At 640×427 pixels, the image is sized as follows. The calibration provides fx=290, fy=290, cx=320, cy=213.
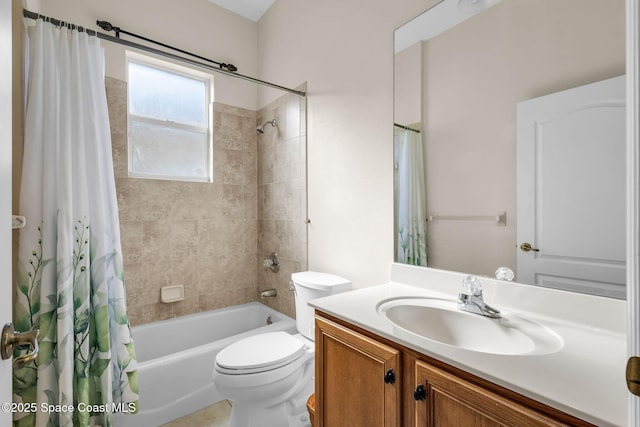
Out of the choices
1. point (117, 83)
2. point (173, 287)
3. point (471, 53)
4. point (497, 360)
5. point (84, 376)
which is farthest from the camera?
point (173, 287)

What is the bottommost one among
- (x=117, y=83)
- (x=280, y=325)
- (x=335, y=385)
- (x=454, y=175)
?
(x=280, y=325)

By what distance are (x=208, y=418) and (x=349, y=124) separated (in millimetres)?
1947

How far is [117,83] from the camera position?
6.70 ft

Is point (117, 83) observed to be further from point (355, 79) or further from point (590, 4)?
point (590, 4)

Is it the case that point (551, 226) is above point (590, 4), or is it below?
below

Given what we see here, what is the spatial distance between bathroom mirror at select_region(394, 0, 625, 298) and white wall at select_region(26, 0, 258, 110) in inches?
63.5

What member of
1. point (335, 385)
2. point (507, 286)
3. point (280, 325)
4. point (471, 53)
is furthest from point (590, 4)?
point (280, 325)

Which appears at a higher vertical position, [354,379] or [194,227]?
[194,227]

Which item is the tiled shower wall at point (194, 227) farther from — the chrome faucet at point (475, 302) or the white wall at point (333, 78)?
the chrome faucet at point (475, 302)

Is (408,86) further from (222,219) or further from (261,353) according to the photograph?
(222,219)

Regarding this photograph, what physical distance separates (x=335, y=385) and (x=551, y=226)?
3.06 feet

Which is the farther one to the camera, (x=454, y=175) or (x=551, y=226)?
(x=454, y=175)

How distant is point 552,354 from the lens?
0.72 meters

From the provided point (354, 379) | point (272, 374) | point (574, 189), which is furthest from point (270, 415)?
point (574, 189)
